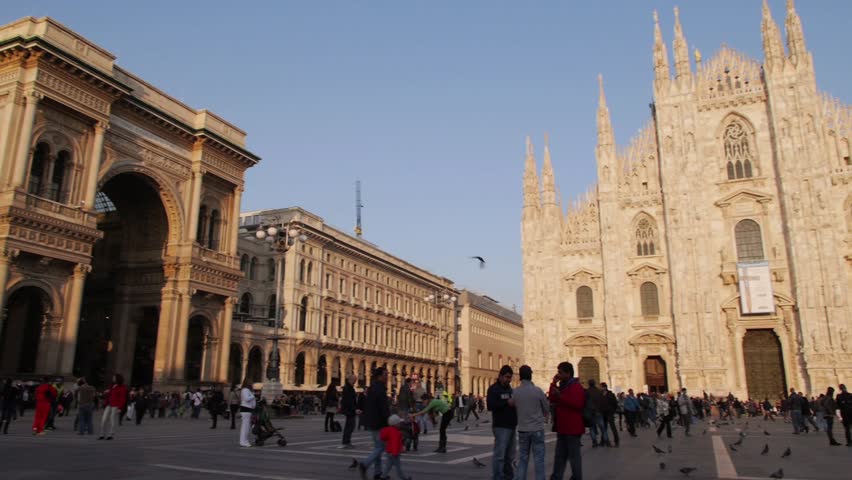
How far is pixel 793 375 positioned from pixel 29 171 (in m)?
41.8

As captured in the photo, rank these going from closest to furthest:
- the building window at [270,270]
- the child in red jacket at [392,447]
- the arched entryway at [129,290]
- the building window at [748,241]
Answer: the child in red jacket at [392,447] < the arched entryway at [129,290] < the building window at [748,241] < the building window at [270,270]

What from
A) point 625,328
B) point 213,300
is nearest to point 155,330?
point 213,300

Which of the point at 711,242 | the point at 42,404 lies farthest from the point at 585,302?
the point at 42,404

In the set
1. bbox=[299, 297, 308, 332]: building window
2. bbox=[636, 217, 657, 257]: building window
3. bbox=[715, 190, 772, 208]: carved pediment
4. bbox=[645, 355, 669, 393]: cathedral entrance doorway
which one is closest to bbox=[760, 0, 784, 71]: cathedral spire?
bbox=[715, 190, 772, 208]: carved pediment

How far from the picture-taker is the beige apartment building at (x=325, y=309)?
4722 centimetres

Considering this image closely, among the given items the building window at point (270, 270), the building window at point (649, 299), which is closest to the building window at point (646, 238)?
the building window at point (649, 299)

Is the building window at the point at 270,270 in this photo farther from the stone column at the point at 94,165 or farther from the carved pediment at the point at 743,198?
the carved pediment at the point at 743,198

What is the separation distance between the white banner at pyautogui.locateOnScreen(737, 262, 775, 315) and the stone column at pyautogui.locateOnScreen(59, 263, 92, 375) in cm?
3677

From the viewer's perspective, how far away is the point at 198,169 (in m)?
34.6

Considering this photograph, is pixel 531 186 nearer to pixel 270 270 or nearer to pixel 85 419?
pixel 270 270

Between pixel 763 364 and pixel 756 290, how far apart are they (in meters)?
4.75

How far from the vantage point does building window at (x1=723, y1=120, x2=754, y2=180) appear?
42938 millimetres

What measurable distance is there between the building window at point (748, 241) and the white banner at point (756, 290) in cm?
137

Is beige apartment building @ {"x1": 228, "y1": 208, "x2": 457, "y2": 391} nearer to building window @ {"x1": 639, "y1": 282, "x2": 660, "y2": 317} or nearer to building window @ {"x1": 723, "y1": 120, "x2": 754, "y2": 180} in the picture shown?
building window @ {"x1": 639, "y1": 282, "x2": 660, "y2": 317}
